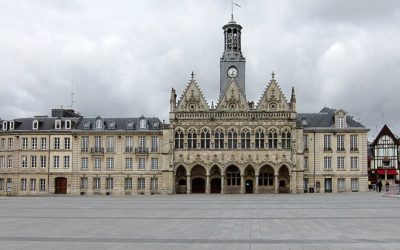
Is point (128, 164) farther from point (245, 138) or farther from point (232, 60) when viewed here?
point (232, 60)

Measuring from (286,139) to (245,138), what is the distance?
5481mm

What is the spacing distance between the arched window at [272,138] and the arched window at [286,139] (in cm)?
94

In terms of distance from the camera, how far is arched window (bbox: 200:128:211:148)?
76938mm

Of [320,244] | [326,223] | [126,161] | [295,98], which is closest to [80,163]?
[126,161]

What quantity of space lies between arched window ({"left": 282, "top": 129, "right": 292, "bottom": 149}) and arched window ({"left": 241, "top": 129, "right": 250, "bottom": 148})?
15.4ft

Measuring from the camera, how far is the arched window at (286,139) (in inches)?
3004

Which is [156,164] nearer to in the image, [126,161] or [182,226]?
[126,161]

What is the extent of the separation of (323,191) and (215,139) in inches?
667

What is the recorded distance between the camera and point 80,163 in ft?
262

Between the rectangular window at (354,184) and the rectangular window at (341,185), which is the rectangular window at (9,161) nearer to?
the rectangular window at (341,185)

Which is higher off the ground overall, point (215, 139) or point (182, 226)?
point (215, 139)

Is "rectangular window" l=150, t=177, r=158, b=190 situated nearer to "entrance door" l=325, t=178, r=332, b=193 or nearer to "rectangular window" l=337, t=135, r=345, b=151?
"entrance door" l=325, t=178, r=332, b=193

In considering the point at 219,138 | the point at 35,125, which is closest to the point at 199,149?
the point at 219,138

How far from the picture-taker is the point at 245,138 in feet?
251
